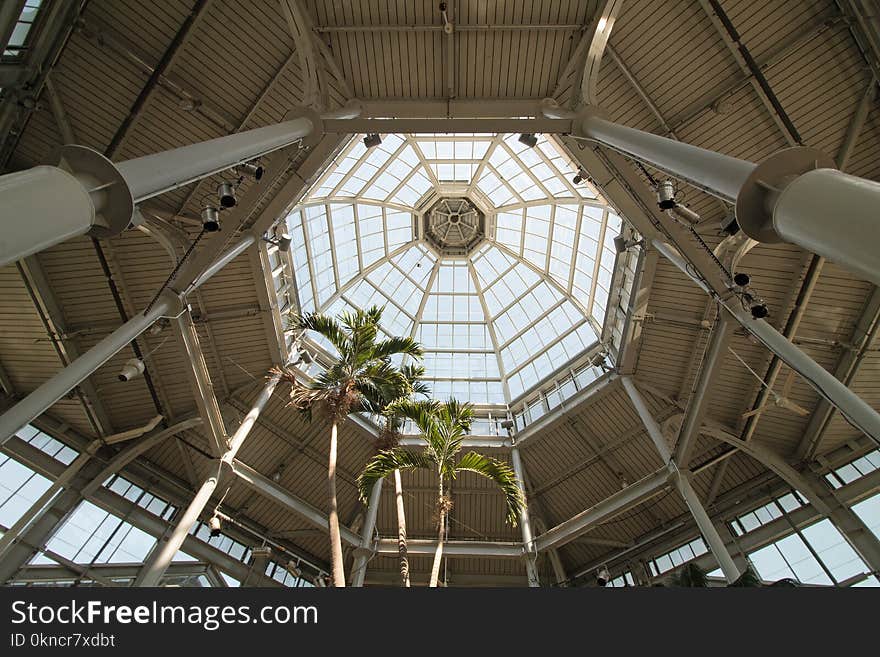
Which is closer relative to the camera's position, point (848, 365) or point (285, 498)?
point (848, 365)

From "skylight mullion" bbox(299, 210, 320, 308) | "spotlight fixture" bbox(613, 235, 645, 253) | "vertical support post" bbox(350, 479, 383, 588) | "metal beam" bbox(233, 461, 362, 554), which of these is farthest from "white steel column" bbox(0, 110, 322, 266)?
"skylight mullion" bbox(299, 210, 320, 308)

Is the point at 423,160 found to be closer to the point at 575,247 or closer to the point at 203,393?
the point at 575,247

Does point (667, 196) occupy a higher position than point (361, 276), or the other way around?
point (361, 276)

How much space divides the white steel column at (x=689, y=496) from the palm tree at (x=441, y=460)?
192 inches

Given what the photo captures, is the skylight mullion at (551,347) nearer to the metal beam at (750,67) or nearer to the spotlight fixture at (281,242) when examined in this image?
the metal beam at (750,67)

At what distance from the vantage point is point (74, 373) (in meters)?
8.81

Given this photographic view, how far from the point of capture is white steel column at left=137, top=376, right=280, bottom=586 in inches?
427

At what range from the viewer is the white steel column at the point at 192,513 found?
10836 millimetres

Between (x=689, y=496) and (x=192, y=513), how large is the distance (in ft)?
43.5

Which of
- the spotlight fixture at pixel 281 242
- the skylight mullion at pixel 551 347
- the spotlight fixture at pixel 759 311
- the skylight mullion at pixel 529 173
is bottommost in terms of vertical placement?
the spotlight fixture at pixel 759 311

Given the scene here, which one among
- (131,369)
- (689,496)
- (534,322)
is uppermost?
(534,322)

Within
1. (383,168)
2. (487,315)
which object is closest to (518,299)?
(487,315)

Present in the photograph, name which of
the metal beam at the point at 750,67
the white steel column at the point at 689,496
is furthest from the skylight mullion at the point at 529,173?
the metal beam at the point at 750,67

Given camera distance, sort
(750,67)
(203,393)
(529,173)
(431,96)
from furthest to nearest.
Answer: (529,173), (203,393), (431,96), (750,67)
